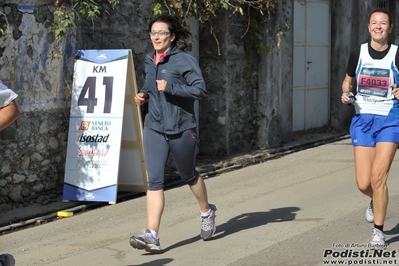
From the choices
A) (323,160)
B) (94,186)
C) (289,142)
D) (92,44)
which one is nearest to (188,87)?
Answer: (94,186)

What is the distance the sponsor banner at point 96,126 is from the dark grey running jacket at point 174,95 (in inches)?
84.8

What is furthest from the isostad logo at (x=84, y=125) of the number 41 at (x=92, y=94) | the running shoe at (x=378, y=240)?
the running shoe at (x=378, y=240)

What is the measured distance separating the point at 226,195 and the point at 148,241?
9.40 feet

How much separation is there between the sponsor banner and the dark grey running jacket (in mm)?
2154

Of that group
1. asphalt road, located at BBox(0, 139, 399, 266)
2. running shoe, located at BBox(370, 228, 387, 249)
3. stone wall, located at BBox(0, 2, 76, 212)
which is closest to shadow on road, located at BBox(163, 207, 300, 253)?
asphalt road, located at BBox(0, 139, 399, 266)

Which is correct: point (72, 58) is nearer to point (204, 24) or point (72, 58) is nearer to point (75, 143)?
Result: point (75, 143)

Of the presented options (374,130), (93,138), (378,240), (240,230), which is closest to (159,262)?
(240,230)

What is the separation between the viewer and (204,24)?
1195cm

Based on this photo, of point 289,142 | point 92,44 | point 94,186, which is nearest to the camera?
point 94,186

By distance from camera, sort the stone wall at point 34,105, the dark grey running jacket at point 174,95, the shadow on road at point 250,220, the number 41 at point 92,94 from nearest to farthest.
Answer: the dark grey running jacket at point 174,95 < the shadow on road at point 250,220 < the stone wall at point 34,105 < the number 41 at point 92,94

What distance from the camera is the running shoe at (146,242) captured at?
6.38 m

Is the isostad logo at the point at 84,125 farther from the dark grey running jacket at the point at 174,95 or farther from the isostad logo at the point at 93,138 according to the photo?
the dark grey running jacket at the point at 174,95

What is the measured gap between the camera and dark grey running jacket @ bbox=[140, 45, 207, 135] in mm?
6516

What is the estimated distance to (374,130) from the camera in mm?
6484
